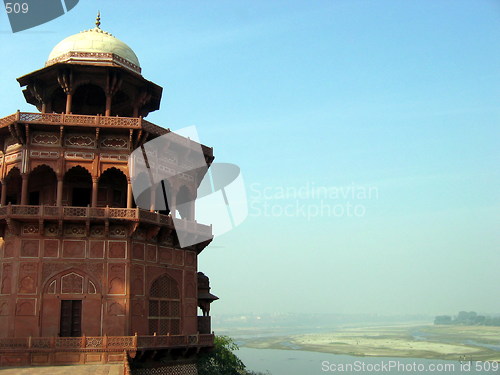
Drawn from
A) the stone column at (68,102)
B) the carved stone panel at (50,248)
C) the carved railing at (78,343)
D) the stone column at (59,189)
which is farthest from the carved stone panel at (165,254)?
the stone column at (68,102)

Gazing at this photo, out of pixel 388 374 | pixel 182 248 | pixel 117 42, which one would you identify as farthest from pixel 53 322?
pixel 388 374

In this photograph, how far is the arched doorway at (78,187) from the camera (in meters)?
23.6

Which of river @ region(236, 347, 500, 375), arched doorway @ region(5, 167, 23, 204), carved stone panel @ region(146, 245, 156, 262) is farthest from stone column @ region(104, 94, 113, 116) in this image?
river @ region(236, 347, 500, 375)

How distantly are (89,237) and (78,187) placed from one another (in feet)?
9.77

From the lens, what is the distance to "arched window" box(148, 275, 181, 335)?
74.6 ft

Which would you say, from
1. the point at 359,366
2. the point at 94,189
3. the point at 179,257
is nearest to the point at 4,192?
the point at 94,189

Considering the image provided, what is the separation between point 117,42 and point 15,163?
752 cm

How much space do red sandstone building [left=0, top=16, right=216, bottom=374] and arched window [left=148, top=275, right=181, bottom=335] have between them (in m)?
0.04

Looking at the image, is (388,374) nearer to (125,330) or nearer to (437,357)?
(437,357)

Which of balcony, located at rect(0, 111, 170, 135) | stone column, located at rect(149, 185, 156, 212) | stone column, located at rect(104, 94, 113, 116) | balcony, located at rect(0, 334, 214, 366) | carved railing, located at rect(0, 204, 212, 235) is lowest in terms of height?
balcony, located at rect(0, 334, 214, 366)

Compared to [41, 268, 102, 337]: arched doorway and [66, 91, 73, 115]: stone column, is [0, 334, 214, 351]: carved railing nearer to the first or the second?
[41, 268, 102, 337]: arched doorway

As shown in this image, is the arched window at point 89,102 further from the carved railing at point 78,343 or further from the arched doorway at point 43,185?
the carved railing at point 78,343

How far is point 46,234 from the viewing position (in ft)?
71.2

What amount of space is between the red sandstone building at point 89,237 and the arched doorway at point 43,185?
0.05 meters
